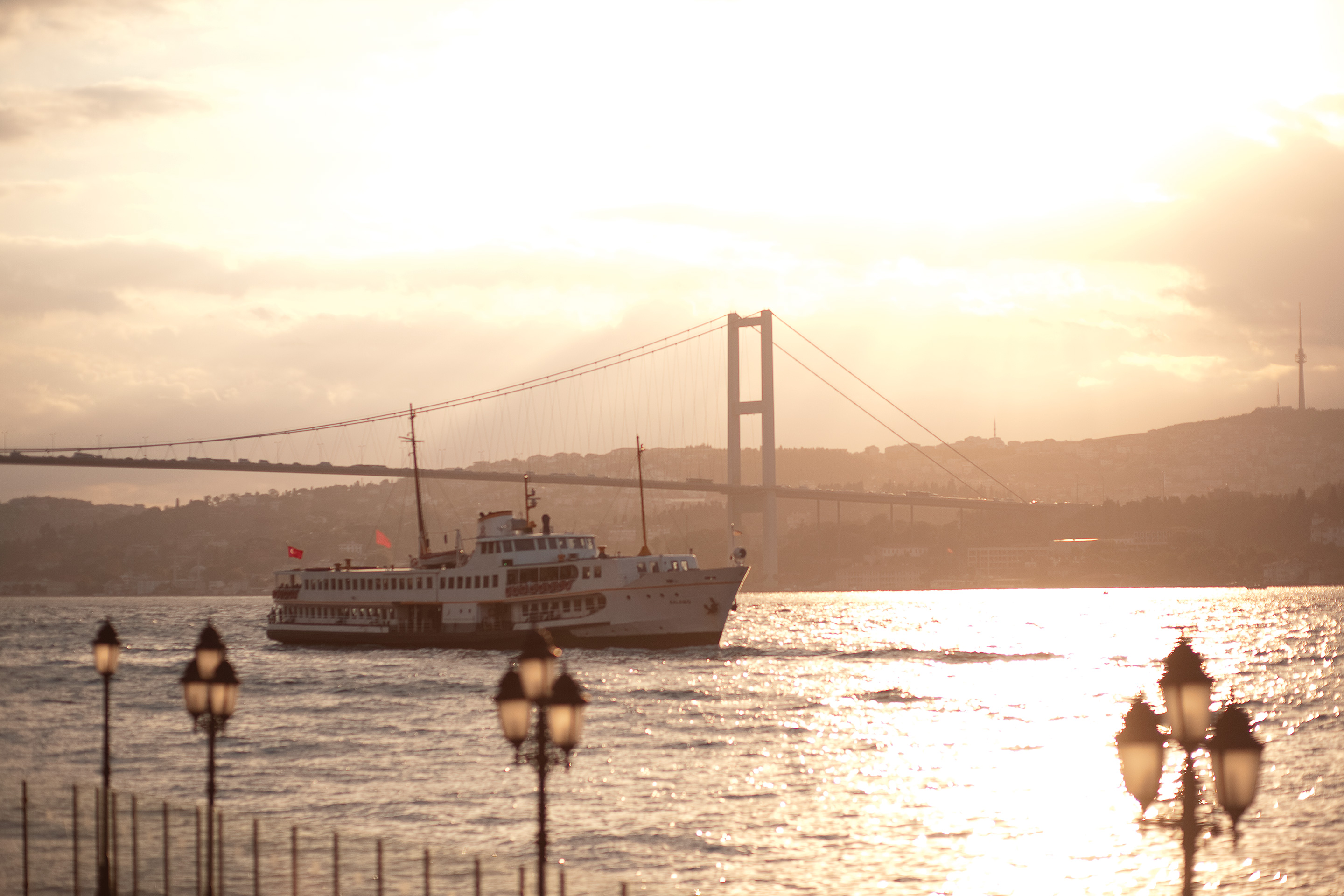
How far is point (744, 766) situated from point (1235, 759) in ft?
73.3

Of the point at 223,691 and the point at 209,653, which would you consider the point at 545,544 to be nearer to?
the point at 209,653

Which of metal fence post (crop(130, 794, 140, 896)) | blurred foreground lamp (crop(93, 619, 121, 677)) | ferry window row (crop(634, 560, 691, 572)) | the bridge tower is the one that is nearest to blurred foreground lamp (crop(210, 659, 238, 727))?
metal fence post (crop(130, 794, 140, 896))

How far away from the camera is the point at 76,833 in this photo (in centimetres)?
1591

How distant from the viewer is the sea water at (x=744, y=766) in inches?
818

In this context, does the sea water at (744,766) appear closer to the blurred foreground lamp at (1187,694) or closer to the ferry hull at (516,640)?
the ferry hull at (516,640)

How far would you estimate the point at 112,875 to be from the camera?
615 inches

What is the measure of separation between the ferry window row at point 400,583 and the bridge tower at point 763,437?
56671mm

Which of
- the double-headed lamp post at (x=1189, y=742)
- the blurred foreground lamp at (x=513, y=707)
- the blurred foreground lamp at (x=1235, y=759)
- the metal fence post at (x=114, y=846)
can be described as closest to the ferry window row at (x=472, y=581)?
the metal fence post at (x=114, y=846)

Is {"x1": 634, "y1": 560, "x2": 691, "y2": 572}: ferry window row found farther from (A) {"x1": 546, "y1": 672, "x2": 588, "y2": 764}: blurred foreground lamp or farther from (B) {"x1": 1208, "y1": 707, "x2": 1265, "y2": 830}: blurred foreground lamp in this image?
(B) {"x1": 1208, "y1": 707, "x2": 1265, "y2": 830}: blurred foreground lamp

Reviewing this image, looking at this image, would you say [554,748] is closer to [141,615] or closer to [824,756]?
[824,756]

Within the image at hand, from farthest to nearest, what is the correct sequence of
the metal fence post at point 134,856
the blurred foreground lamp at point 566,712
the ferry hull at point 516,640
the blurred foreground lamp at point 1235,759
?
1. the ferry hull at point 516,640
2. the metal fence post at point 134,856
3. the blurred foreground lamp at point 566,712
4. the blurred foreground lamp at point 1235,759

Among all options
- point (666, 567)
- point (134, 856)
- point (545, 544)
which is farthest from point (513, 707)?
point (545, 544)

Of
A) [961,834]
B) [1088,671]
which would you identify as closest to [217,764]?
[961,834]

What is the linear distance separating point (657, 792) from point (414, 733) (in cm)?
1121
